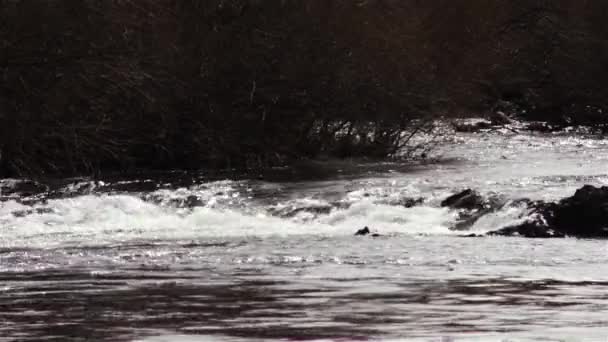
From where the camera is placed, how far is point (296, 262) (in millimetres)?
16109

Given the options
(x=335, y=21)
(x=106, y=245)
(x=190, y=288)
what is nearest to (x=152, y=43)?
(x=335, y=21)

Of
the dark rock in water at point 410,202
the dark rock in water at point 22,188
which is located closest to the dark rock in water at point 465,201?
the dark rock in water at point 410,202

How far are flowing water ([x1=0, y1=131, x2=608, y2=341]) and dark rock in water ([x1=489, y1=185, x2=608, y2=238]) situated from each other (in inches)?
31.6

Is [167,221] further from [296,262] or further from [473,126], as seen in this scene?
[473,126]

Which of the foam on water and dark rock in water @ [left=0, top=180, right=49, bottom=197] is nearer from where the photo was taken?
the foam on water

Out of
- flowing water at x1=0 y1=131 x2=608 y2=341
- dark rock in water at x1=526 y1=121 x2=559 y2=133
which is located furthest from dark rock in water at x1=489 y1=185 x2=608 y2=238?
dark rock in water at x1=526 y1=121 x2=559 y2=133

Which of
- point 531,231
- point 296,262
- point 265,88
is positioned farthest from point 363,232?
point 265,88

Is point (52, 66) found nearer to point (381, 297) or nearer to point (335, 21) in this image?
point (381, 297)

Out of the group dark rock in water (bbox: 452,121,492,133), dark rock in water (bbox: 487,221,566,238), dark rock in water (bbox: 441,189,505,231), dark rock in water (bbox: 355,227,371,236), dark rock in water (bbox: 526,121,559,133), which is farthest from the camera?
dark rock in water (bbox: 526,121,559,133)

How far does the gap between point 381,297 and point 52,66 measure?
11.8m

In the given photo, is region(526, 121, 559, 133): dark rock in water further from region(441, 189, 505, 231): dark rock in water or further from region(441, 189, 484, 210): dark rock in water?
region(441, 189, 505, 231): dark rock in water

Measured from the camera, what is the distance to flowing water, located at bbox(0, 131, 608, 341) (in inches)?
389

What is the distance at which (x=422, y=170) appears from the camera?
33.6m

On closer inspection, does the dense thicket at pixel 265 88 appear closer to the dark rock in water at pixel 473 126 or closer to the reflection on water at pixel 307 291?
the dark rock in water at pixel 473 126
